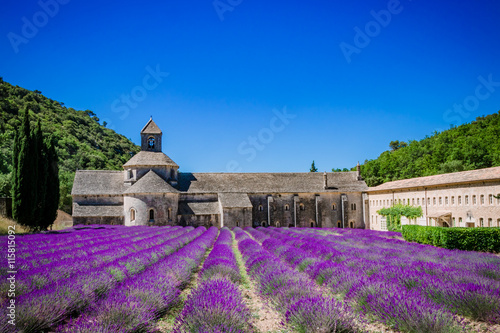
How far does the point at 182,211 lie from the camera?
126 feet

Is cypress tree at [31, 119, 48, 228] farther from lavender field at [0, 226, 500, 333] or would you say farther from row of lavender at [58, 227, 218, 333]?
row of lavender at [58, 227, 218, 333]

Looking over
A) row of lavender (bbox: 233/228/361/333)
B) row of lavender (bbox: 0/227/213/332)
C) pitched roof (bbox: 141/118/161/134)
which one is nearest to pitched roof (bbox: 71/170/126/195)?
pitched roof (bbox: 141/118/161/134)

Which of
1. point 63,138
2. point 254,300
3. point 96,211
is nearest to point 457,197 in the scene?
point 254,300

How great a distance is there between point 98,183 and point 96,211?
4.03 m

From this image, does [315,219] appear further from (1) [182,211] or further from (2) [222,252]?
(2) [222,252]

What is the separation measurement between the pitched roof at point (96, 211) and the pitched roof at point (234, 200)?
11.3 metres

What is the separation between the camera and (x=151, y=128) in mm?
44000

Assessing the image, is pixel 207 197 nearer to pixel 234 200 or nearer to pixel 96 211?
pixel 234 200

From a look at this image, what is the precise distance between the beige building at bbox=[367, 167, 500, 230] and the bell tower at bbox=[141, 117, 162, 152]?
28538mm

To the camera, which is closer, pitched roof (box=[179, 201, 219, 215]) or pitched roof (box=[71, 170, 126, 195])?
pitched roof (box=[179, 201, 219, 215])

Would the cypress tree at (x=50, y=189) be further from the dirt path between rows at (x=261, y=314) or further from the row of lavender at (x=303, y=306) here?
the row of lavender at (x=303, y=306)

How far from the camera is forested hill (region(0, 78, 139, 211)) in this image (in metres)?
53.2

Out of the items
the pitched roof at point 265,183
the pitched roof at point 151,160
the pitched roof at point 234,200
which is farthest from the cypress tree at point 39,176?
the pitched roof at point 234,200

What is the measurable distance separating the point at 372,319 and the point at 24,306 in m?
5.43
